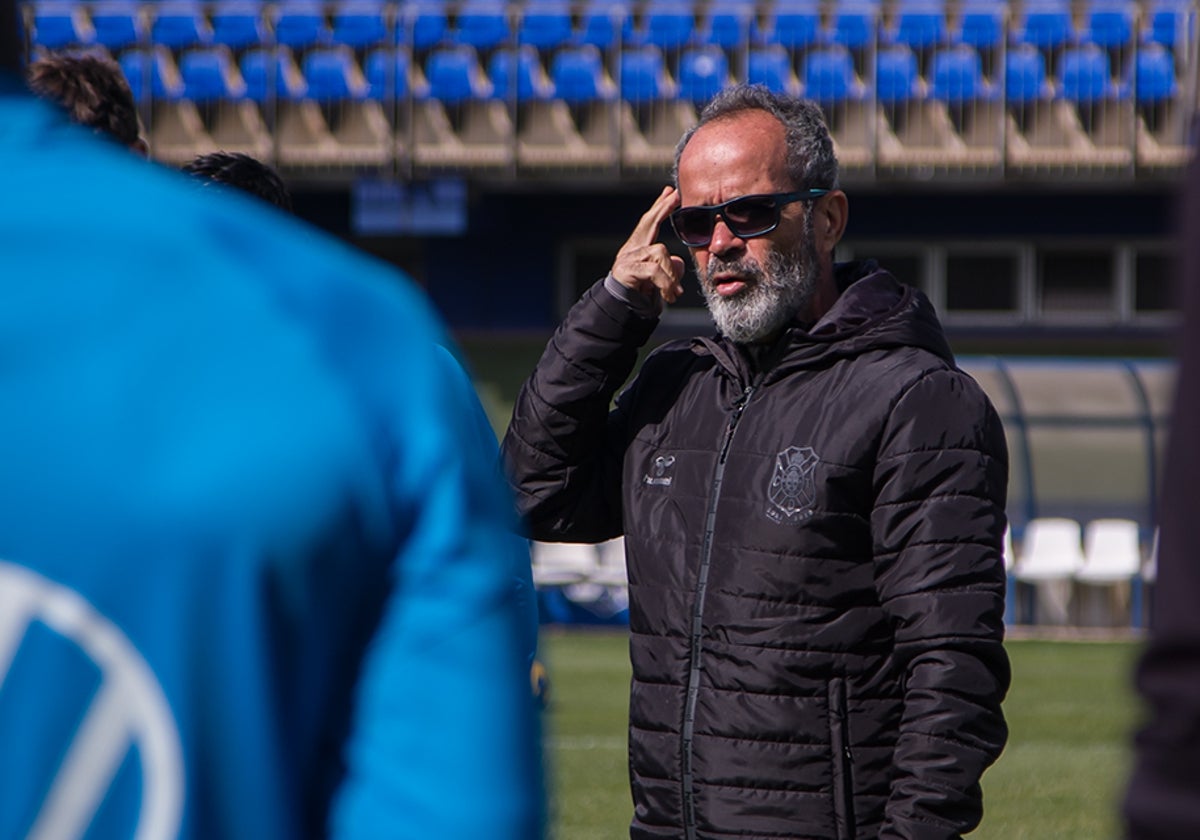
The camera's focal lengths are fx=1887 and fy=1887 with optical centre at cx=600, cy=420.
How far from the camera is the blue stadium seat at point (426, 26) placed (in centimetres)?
2305

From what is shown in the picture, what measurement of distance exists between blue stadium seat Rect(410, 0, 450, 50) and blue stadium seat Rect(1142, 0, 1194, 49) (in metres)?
8.39

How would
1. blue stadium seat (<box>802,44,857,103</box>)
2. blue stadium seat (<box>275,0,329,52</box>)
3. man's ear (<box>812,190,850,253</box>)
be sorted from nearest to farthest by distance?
man's ear (<box>812,190,850,253</box>)
blue stadium seat (<box>802,44,857,103</box>)
blue stadium seat (<box>275,0,329,52</box>)

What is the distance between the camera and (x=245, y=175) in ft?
10.4

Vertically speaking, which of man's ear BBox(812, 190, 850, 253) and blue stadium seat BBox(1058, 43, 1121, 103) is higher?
man's ear BBox(812, 190, 850, 253)

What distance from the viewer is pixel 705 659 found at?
305cm

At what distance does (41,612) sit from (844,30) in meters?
22.6

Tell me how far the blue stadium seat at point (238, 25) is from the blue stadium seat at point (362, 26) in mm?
943

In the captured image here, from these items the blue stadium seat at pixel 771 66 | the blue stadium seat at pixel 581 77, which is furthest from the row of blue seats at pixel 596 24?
the blue stadium seat at pixel 581 77

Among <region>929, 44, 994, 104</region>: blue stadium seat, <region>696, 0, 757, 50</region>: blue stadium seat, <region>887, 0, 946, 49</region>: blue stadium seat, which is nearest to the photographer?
<region>929, 44, 994, 104</region>: blue stadium seat

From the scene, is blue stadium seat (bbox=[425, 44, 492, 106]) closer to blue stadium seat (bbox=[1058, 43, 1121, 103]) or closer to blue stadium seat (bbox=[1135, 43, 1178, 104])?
blue stadium seat (bbox=[1058, 43, 1121, 103])

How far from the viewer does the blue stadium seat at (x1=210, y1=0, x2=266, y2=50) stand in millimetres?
23625

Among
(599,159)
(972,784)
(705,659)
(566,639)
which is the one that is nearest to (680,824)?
(705,659)

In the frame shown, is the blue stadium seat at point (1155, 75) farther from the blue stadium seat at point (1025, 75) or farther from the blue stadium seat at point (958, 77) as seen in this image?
the blue stadium seat at point (958, 77)

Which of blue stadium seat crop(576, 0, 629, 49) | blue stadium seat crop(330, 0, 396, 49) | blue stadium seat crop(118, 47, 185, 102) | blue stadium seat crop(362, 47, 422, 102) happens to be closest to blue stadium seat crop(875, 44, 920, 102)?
blue stadium seat crop(576, 0, 629, 49)
